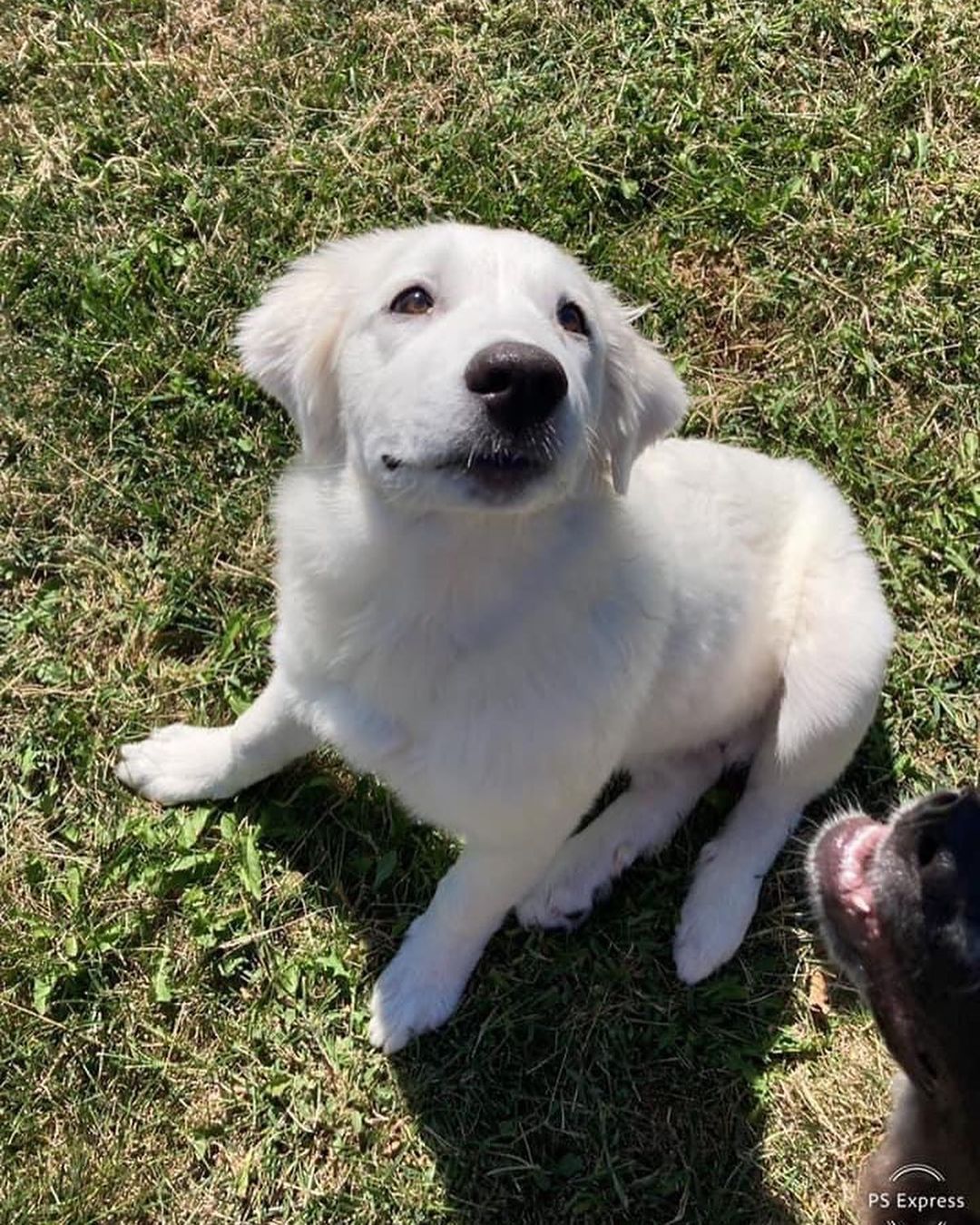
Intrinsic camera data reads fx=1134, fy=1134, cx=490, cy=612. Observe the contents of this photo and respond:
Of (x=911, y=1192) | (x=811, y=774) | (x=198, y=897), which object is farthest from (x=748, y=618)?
(x=198, y=897)

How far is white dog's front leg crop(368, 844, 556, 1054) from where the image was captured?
3.21 metres

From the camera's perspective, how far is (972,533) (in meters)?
4.25

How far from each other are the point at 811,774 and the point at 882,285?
2.18m

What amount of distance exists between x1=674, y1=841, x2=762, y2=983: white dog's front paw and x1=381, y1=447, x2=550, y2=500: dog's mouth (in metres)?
1.87

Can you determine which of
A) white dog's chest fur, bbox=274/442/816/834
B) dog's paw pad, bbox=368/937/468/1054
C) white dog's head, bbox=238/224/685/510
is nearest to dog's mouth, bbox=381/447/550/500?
white dog's head, bbox=238/224/685/510

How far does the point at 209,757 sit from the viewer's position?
3.61 meters

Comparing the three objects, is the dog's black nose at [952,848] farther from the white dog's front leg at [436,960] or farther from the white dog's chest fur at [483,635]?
the white dog's front leg at [436,960]

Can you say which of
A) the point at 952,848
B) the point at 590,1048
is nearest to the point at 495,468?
the point at 952,848

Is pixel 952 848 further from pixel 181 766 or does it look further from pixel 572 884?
pixel 181 766

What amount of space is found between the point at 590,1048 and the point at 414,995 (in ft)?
2.03

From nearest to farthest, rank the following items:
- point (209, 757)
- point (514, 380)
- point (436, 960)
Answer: point (514, 380)
point (436, 960)
point (209, 757)

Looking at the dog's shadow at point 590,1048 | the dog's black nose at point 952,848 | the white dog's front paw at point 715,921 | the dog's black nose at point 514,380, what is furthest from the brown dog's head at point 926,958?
the dog's black nose at point 514,380

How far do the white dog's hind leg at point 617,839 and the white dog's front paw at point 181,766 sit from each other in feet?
3.48

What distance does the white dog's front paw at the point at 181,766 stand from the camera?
142 inches
